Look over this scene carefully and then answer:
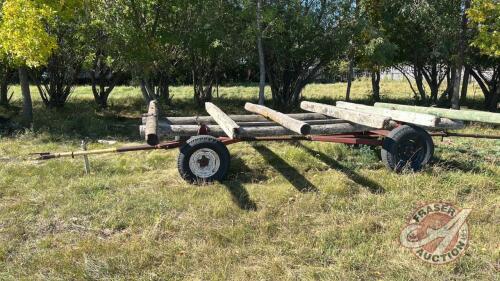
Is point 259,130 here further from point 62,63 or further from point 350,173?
point 62,63

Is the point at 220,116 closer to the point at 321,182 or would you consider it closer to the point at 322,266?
the point at 321,182

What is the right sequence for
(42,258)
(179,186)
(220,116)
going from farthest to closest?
(220,116), (179,186), (42,258)

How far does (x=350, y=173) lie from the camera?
6.68 m

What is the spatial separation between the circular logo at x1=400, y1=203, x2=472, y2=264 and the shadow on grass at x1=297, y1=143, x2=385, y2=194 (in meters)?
0.82

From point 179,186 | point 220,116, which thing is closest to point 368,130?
point 220,116

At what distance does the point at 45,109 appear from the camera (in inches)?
531

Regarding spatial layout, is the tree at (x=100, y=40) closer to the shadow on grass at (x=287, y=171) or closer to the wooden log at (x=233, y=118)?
the wooden log at (x=233, y=118)

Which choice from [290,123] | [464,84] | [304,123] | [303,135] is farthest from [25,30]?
[464,84]

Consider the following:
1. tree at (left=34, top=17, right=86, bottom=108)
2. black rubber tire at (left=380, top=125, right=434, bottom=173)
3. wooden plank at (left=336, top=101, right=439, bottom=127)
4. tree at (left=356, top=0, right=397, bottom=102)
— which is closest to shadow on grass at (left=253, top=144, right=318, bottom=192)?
black rubber tire at (left=380, top=125, right=434, bottom=173)

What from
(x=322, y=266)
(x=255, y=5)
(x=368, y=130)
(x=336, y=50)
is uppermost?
(x=255, y=5)

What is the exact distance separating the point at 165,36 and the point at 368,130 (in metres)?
6.71

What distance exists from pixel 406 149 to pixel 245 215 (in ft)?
9.14

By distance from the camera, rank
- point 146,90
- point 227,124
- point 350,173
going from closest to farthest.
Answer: point 227,124
point 350,173
point 146,90

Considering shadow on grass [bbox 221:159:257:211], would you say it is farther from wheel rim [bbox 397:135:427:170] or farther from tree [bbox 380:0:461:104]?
tree [bbox 380:0:461:104]
